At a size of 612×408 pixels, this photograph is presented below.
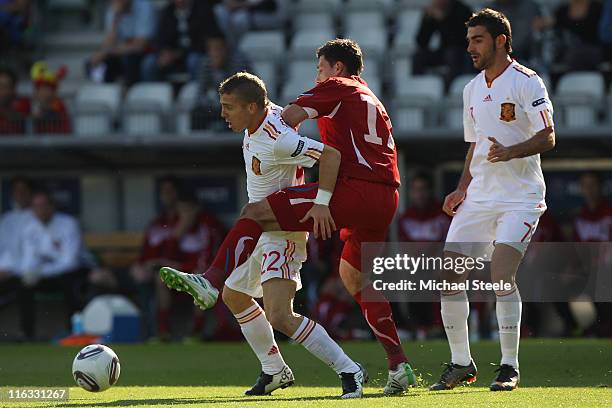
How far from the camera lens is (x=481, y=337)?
13.5 meters

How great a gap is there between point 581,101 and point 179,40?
5453mm

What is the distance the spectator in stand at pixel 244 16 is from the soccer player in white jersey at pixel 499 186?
9.02 m

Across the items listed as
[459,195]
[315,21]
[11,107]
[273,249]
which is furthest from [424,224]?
[273,249]

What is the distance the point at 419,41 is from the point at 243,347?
4.59 metres

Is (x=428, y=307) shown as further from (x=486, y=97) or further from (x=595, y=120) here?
(x=486, y=97)

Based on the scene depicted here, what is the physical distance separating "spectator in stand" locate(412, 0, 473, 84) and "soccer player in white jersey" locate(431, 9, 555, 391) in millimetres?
7040

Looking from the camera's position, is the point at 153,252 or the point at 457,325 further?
the point at 153,252

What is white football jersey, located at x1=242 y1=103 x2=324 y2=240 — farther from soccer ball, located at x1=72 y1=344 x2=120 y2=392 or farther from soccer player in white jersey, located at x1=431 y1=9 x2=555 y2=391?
soccer ball, located at x1=72 y1=344 x2=120 y2=392

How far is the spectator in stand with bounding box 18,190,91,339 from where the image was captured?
14.7m

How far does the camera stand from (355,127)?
718 centimetres

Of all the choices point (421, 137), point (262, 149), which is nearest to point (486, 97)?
point (262, 149)

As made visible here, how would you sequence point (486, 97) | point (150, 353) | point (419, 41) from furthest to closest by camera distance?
point (419, 41)
point (150, 353)
point (486, 97)

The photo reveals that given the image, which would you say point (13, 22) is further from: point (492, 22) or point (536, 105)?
point (536, 105)

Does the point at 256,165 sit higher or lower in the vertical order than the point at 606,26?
lower
